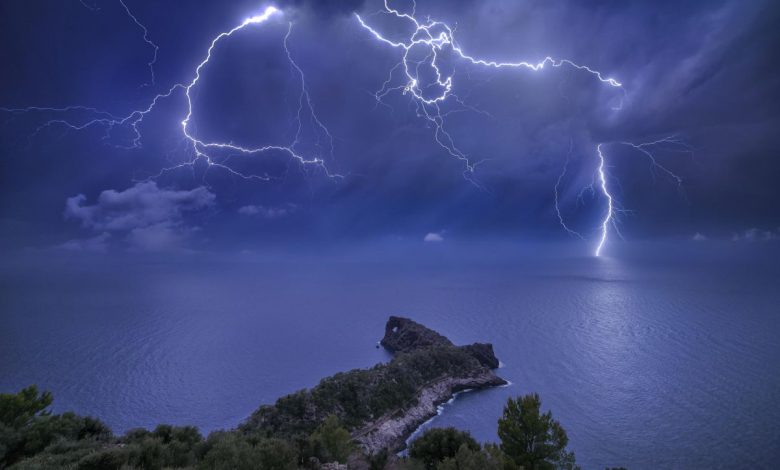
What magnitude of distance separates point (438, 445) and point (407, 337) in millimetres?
40167

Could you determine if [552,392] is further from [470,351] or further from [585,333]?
[585,333]

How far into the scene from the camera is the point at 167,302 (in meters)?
116

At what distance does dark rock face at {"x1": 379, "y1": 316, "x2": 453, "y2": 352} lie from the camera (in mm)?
57031

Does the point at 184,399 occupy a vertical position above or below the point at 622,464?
above

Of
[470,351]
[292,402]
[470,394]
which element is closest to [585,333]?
[470,351]

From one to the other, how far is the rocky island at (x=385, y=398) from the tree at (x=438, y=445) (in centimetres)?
324

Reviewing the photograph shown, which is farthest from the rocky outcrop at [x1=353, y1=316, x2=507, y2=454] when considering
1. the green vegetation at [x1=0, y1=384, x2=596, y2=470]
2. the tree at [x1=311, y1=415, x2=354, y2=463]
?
the green vegetation at [x1=0, y1=384, x2=596, y2=470]

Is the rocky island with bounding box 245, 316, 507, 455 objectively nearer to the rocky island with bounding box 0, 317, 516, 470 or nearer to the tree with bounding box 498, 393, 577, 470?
the rocky island with bounding box 0, 317, 516, 470

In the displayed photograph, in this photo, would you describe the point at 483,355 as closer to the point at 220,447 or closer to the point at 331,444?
the point at 331,444

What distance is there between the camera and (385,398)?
3622 centimetres

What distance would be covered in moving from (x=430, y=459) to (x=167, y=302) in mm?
116961

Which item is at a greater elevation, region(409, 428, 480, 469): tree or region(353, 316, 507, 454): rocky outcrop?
region(353, 316, 507, 454): rocky outcrop

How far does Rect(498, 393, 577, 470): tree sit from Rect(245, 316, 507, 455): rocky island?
8065mm

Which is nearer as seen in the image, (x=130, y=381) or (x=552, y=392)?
(x=552, y=392)
